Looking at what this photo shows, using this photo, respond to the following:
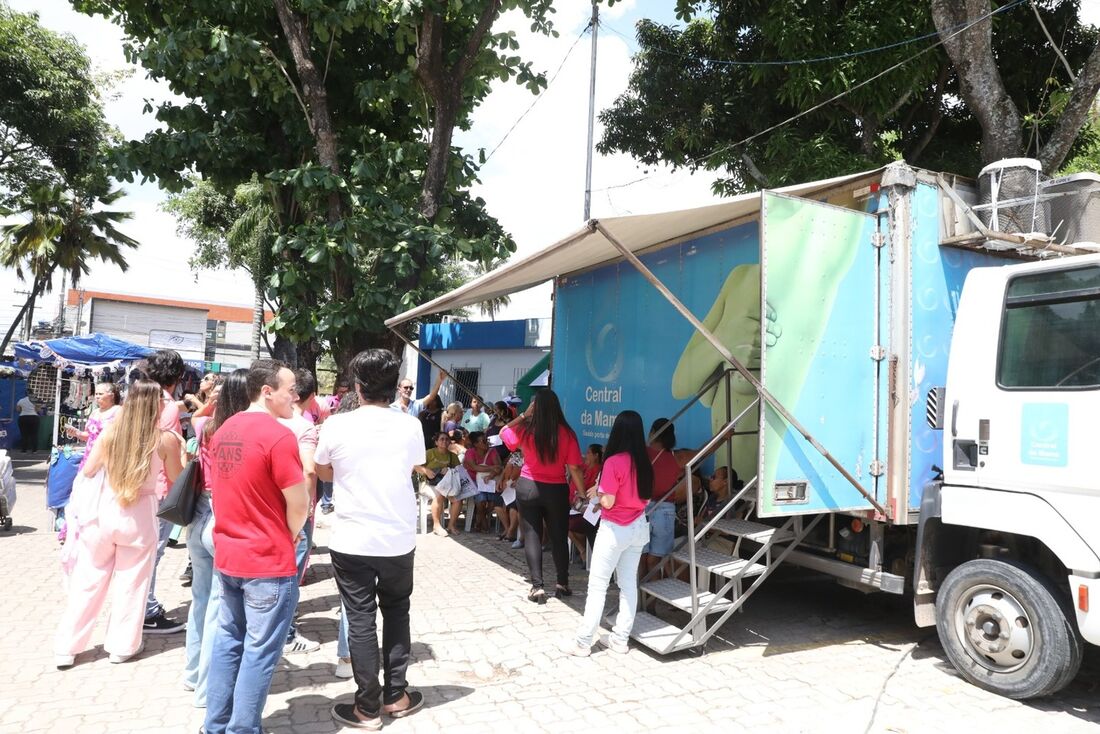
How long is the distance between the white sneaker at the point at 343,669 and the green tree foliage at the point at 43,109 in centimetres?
1369

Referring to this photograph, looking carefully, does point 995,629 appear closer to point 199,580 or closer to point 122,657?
point 199,580

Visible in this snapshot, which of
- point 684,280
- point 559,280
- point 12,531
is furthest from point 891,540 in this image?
point 12,531

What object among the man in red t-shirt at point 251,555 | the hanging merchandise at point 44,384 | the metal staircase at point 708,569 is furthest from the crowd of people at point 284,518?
the hanging merchandise at point 44,384

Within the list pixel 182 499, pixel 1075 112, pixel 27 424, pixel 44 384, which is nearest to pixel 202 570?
pixel 182 499

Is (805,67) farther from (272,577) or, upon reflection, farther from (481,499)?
(272,577)

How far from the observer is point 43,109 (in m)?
15.2

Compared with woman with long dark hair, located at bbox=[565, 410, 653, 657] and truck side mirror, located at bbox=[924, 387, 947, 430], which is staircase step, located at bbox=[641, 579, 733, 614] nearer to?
woman with long dark hair, located at bbox=[565, 410, 653, 657]

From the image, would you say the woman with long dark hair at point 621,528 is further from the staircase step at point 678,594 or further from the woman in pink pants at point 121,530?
the woman in pink pants at point 121,530

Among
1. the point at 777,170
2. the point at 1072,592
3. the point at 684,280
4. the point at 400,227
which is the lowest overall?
the point at 1072,592

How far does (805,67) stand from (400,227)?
608cm

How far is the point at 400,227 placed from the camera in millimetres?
9273

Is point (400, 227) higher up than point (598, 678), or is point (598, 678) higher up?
point (400, 227)

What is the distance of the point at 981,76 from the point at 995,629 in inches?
305

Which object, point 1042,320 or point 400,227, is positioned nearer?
point 1042,320
